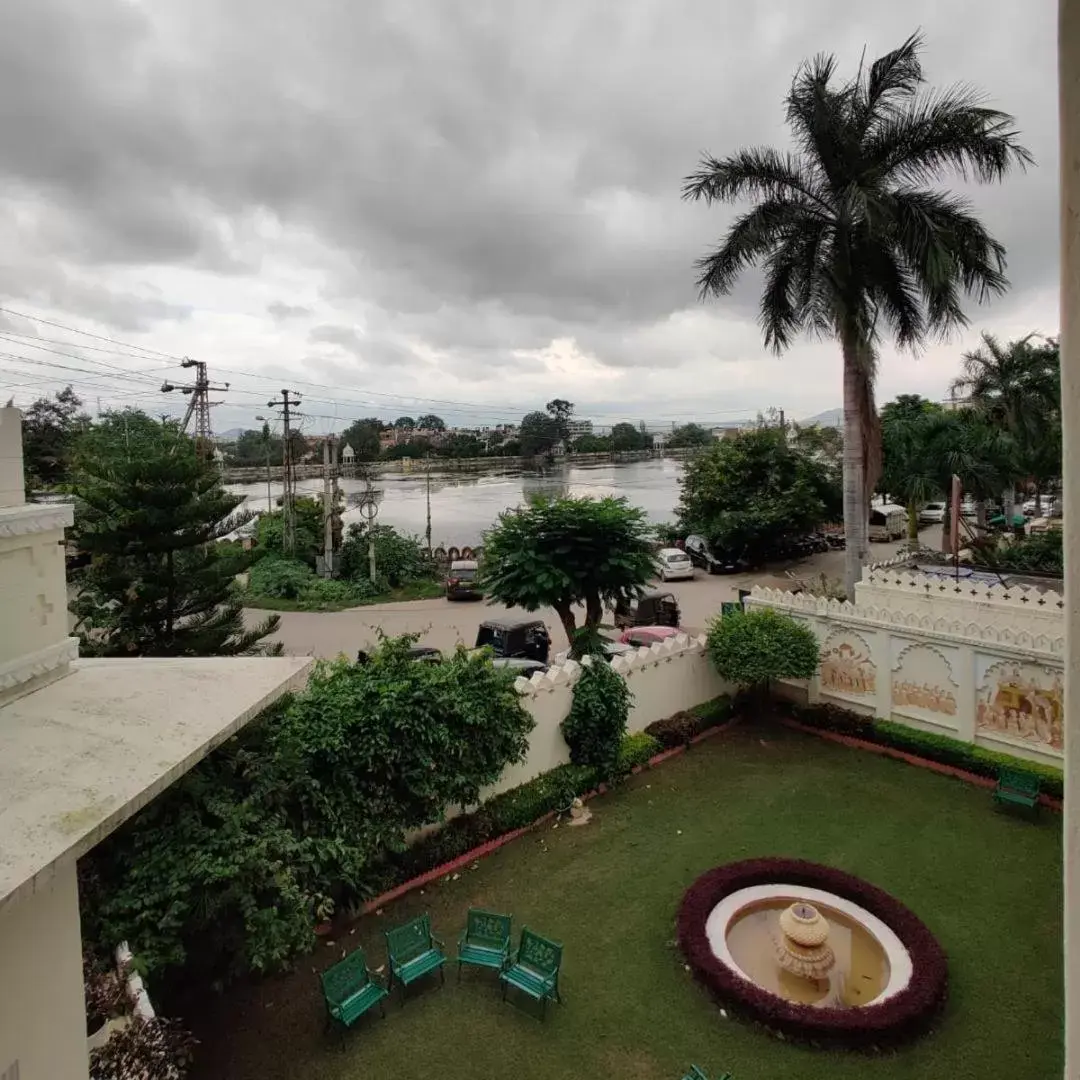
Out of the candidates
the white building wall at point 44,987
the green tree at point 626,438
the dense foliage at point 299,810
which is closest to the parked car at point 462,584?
the dense foliage at point 299,810

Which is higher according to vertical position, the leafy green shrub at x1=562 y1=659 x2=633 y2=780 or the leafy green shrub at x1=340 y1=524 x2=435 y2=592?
the leafy green shrub at x1=340 y1=524 x2=435 y2=592

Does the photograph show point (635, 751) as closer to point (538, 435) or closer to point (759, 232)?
point (759, 232)

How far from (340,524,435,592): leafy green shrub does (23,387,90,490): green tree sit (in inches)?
380

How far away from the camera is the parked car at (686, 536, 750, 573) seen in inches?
956

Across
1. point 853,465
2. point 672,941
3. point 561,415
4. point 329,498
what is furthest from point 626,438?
point 672,941

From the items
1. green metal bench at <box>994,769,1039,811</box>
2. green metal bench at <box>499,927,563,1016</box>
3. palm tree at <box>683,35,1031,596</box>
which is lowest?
green metal bench at <box>499,927,563,1016</box>

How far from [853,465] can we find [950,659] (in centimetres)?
465

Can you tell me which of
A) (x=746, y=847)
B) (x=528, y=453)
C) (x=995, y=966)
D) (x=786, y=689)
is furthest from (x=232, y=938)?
(x=528, y=453)

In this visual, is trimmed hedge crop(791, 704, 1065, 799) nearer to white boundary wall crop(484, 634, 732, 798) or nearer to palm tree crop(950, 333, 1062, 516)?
white boundary wall crop(484, 634, 732, 798)

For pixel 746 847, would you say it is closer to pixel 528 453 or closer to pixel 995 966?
pixel 995 966

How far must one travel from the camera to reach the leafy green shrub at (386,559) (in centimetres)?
2378

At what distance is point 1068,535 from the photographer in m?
1.41

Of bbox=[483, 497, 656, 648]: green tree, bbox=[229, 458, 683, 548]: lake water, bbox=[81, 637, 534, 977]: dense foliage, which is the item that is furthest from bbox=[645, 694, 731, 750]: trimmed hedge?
bbox=[229, 458, 683, 548]: lake water

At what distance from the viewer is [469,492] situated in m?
46.0
